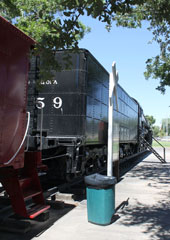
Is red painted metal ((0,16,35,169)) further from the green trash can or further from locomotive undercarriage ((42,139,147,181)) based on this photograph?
locomotive undercarriage ((42,139,147,181))

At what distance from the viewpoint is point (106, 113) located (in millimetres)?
9797

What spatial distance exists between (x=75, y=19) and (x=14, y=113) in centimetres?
175

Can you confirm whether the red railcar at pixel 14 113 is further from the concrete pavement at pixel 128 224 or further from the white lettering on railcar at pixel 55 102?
the white lettering on railcar at pixel 55 102

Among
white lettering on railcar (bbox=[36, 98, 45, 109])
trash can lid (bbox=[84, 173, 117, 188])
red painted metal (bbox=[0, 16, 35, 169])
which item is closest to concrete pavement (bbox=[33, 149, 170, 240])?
trash can lid (bbox=[84, 173, 117, 188])

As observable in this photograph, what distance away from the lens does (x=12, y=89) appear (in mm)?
4062

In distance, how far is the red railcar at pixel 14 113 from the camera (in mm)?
3861

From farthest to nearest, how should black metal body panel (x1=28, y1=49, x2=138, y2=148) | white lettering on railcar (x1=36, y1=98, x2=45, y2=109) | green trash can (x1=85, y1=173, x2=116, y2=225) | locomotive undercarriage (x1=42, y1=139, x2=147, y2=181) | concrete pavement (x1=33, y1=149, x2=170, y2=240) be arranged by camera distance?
white lettering on railcar (x1=36, y1=98, x2=45, y2=109) < black metal body panel (x1=28, y1=49, x2=138, y2=148) < locomotive undercarriage (x1=42, y1=139, x2=147, y2=181) < green trash can (x1=85, y1=173, x2=116, y2=225) < concrete pavement (x1=33, y1=149, x2=170, y2=240)

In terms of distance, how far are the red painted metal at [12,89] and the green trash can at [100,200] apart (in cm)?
162

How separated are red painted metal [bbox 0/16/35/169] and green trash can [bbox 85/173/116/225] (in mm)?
1622

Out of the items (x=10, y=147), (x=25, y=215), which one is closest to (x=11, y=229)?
(x=25, y=215)

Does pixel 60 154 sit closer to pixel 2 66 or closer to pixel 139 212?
pixel 139 212

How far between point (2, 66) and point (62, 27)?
116cm

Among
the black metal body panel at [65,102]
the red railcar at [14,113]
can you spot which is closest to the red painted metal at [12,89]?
the red railcar at [14,113]

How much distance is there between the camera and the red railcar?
3.86 metres
